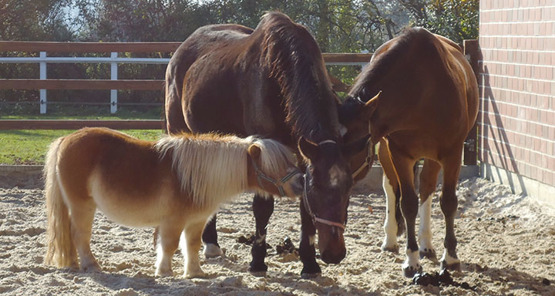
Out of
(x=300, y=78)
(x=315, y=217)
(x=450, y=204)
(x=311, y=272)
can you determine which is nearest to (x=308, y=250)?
(x=311, y=272)

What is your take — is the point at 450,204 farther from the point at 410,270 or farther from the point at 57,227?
the point at 57,227

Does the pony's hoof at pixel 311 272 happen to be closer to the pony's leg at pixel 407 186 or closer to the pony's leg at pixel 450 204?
the pony's leg at pixel 407 186

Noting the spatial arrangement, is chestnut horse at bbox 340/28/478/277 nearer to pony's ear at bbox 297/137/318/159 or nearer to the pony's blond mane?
pony's ear at bbox 297/137/318/159

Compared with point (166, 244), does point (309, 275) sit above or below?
below

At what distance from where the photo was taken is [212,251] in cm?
623

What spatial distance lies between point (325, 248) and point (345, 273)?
107cm

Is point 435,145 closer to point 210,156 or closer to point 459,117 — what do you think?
point 459,117

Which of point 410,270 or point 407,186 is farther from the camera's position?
point 407,186

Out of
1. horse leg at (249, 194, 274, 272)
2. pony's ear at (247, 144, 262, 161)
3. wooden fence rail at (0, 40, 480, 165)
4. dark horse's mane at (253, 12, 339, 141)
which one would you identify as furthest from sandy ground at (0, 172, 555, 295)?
wooden fence rail at (0, 40, 480, 165)

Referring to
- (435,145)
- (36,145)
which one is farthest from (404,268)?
(36,145)

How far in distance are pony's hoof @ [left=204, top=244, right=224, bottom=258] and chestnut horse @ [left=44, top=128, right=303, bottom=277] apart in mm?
937

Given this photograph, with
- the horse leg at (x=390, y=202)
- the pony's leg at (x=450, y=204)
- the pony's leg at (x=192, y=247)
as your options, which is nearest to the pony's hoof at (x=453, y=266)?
the pony's leg at (x=450, y=204)

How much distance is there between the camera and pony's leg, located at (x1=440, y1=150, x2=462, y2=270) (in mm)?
5812

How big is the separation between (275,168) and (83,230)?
4.49 ft
